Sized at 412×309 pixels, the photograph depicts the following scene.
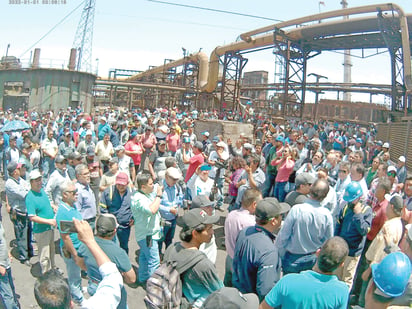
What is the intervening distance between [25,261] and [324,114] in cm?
2983

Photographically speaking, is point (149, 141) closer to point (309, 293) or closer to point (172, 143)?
point (172, 143)

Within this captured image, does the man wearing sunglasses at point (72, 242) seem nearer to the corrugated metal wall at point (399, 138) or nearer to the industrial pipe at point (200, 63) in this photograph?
the corrugated metal wall at point (399, 138)

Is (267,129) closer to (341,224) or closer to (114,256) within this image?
(341,224)

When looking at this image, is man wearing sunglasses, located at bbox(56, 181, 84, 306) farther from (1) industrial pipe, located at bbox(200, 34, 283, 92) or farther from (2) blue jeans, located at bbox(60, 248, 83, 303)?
(1) industrial pipe, located at bbox(200, 34, 283, 92)

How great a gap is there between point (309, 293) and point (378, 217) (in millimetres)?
2405

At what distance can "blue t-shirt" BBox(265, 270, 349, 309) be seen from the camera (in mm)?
2146

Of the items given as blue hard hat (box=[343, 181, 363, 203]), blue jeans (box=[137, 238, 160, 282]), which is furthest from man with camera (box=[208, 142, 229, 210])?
blue hard hat (box=[343, 181, 363, 203])

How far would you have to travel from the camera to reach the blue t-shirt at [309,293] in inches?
84.5

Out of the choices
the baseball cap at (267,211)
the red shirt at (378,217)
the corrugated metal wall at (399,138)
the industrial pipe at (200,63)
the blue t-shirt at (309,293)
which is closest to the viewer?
the blue t-shirt at (309,293)

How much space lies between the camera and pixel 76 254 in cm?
319

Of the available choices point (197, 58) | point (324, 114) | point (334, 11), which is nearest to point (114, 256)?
point (334, 11)

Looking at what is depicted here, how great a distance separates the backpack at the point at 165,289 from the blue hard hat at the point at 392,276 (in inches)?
45.6

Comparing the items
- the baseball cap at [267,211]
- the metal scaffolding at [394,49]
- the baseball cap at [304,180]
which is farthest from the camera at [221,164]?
the metal scaffolding at [394,49]

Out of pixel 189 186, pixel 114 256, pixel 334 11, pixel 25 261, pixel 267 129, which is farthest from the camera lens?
pixel 334 11
